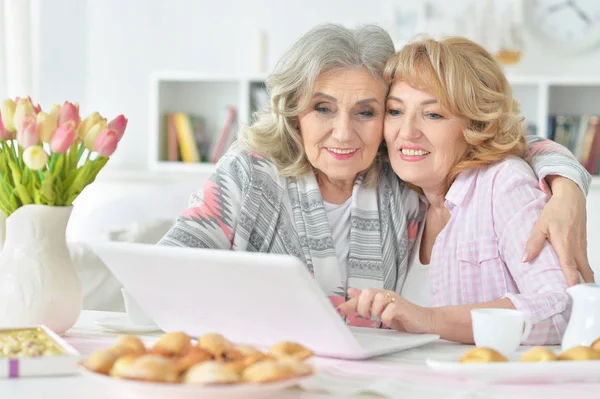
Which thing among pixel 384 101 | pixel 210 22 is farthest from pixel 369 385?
pixel 210 22

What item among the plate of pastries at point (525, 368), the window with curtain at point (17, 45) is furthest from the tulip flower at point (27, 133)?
the window with curtain at point (17, 45)

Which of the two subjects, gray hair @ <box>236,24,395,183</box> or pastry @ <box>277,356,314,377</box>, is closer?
pastry @ <box>277,356,314,377</box>

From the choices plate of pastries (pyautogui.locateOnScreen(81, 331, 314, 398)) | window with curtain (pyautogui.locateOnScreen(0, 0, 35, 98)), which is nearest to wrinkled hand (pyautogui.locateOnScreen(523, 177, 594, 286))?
plate of pastries (pyautogui.locateOnScreen(81, 331, 314, 398))

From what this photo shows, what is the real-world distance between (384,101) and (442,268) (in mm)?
386

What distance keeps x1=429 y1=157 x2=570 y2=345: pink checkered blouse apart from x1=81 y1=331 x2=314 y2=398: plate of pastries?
71cm

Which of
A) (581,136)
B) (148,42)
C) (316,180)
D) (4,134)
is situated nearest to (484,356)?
(4,134)

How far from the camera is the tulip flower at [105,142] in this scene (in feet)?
4.43

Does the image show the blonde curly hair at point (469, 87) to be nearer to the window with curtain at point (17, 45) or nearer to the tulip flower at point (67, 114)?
the tulip flower at point (67, 114)

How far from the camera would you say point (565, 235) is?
1.61m

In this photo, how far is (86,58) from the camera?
4.54 metres

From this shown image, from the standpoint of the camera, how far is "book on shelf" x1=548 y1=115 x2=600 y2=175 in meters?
4.02

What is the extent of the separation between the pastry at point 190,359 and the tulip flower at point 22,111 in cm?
53

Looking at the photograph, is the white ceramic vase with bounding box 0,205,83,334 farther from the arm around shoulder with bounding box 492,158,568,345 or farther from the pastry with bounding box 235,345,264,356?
the arm around shoulder with bounding box 492,158,568,345

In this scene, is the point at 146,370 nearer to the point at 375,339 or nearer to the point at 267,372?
the point at 267,372
